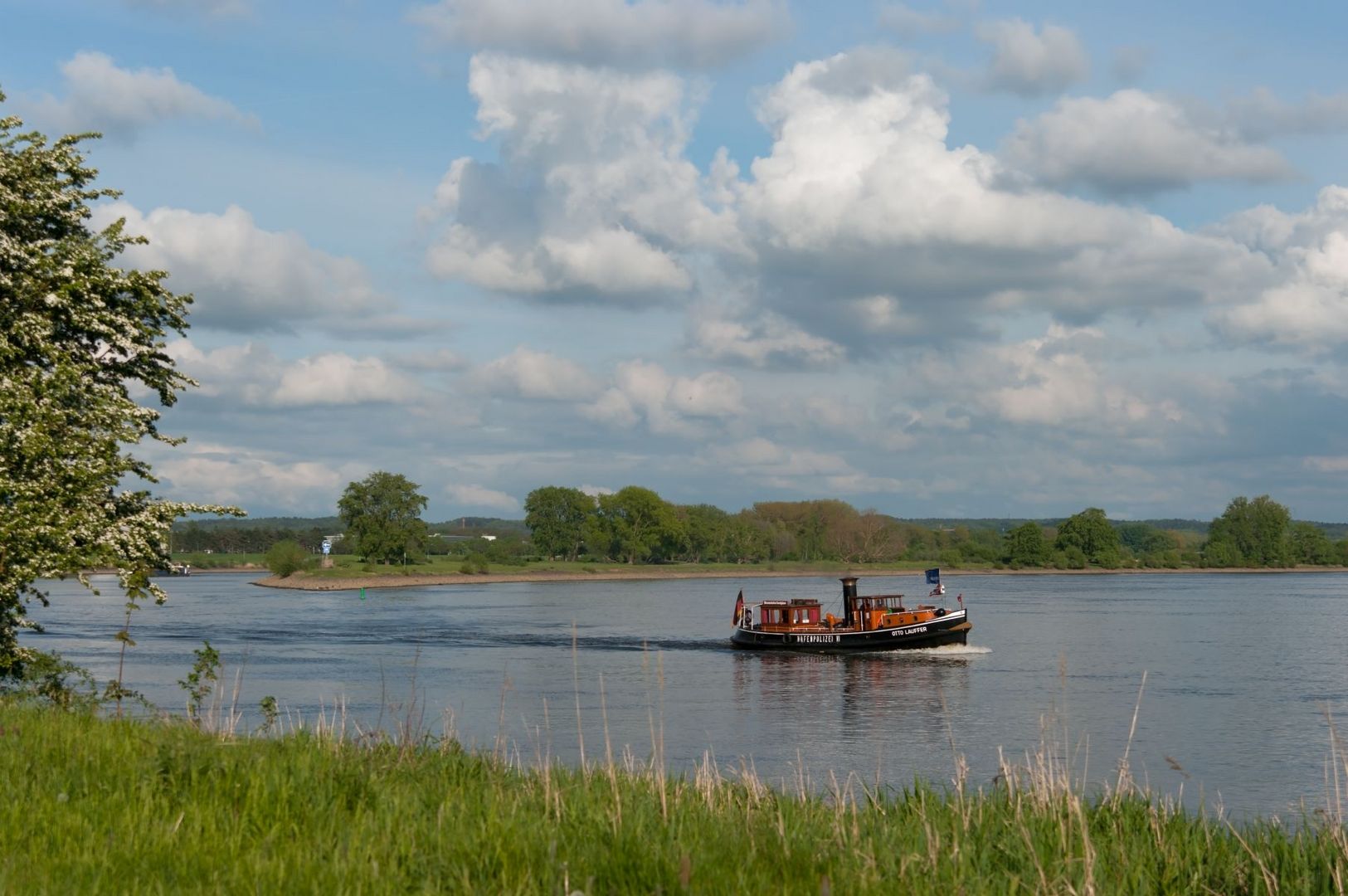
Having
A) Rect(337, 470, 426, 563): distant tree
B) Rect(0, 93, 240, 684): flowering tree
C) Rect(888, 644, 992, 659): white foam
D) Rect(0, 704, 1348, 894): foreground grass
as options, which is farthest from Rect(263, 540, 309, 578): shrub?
Rect(0, 704, 1348, 894): foreground grass

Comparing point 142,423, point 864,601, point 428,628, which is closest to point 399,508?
point 428,628

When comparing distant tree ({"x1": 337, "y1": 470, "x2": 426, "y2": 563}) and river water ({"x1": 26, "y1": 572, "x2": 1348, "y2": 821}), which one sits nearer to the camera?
river water ({"x1": 26, "y1": 572, "x2": 1348, "y2": 821})

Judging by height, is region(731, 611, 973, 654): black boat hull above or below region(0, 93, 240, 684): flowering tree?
below

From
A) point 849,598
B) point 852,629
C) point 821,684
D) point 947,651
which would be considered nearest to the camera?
point 821,684

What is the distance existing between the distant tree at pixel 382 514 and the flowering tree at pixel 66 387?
162912 millimetres

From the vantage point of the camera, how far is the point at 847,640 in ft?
246

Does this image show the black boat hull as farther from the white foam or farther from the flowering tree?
the flowering tree

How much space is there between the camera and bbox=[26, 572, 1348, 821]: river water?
32094 millimetres

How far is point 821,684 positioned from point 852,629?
62.7ft

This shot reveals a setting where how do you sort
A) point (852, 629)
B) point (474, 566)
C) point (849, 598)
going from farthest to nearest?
point (474, 566), point (849, 598), point (852, 629)

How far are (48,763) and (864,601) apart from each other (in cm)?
7216

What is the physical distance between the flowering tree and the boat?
54.0 metres

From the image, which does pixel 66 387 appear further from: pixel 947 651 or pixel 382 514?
pixel 382 514

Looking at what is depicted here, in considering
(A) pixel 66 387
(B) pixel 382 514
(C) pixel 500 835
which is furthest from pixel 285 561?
(C) pixel 500 835
